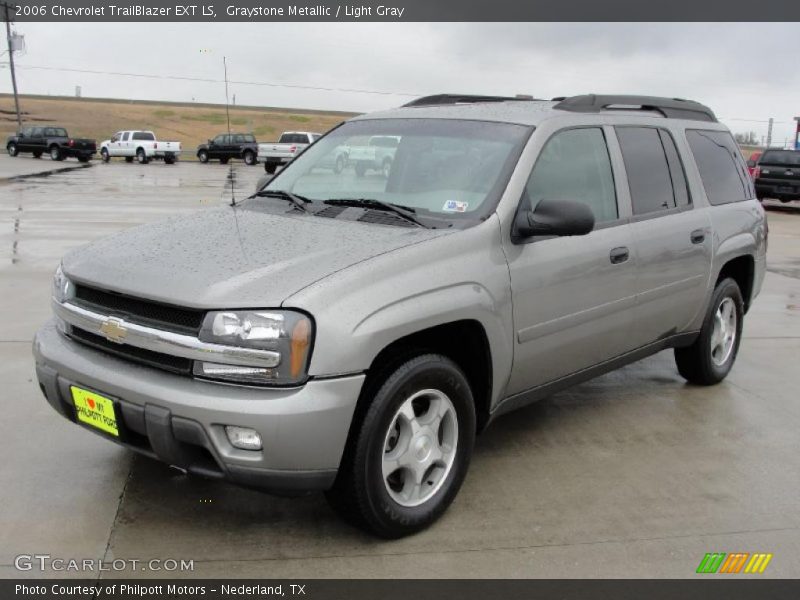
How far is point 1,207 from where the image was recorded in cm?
1576

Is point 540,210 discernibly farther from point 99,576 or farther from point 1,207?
point 1,207

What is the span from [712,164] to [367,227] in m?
2.91

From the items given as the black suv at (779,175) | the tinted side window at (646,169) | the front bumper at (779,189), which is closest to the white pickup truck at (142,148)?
the black suv at (779,175)

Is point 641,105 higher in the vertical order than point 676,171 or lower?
higher

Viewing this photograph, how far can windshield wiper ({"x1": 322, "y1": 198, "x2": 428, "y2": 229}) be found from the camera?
374 cm

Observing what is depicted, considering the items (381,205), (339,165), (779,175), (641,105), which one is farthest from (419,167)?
(779,175)

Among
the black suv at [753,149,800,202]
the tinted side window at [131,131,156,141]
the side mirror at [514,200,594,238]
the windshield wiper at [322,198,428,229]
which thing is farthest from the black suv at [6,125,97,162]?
the side mirror at [514,200,594,238]

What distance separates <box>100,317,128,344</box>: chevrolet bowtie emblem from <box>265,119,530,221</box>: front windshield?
4.47 feet

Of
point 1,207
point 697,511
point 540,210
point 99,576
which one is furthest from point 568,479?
point 1,207

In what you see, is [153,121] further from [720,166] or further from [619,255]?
[619,255]

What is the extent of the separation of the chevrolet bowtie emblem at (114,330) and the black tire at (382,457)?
99 cm

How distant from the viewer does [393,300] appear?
3148 mm

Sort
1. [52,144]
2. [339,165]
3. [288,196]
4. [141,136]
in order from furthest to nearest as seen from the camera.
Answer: [141,136] < [52,144] < [339,165] < [288,196]

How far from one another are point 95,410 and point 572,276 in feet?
7.49
